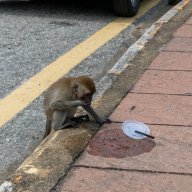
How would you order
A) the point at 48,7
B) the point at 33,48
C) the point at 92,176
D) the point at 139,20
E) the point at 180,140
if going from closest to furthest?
the point at 92,176 < the point at 180,140 < the point at 33,48 < the point at 139,20 < the point at 48,7

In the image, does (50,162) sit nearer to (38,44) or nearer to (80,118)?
(80,118)

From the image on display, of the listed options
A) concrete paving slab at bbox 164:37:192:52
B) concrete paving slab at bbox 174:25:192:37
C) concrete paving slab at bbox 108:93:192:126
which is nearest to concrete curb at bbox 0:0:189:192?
concrete paving slab at bbox 108:93:192:126

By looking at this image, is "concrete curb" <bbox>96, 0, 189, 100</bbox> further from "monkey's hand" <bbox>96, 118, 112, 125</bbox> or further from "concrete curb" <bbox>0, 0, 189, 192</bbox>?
"concrete curb" <bbox>0, 0, 189, 192</bbox>

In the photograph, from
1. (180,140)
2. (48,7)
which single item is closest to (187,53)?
(180,140)

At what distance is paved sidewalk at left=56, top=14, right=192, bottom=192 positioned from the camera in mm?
3602

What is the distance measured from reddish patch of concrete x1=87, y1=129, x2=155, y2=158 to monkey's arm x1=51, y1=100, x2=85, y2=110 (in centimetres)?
27

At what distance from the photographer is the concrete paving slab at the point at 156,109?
15.2 ft

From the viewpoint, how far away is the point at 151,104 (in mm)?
4973

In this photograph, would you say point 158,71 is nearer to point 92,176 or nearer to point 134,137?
point 134,137

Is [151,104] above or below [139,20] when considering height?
above

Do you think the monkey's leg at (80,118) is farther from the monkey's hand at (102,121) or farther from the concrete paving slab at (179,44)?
the concrete paving slab at (179,44)

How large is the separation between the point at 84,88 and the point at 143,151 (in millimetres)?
669

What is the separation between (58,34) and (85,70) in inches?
71.0

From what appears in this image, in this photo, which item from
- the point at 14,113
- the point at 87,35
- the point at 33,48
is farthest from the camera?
the point at 87,35
